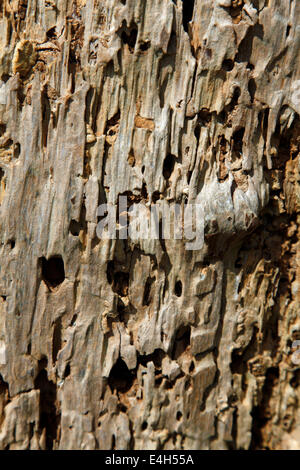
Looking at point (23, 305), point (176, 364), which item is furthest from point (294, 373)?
point (23, 305)

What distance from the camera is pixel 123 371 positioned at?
177 centimetres

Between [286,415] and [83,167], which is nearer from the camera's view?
[83,167]

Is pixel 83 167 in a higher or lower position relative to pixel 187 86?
lower

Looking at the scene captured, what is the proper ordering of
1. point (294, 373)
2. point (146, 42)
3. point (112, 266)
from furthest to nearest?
point (294, 373) < point (112, 266) < point (146, 42)

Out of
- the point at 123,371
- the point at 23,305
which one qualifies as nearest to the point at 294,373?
the point at 123,371

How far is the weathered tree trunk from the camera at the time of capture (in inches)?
63.5

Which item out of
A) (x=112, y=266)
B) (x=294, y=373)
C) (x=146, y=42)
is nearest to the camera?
(x=146, y=42)

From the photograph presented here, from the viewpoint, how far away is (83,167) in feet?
5.35

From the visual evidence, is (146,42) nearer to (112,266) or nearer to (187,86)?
(187,86)

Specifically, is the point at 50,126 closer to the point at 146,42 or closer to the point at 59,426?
the point at 146,42

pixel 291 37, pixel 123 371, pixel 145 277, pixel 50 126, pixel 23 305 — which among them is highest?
pixel 291 37

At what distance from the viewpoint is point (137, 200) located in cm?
167

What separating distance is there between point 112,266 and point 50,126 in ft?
2.17

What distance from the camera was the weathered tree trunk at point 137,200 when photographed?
1.61 m
